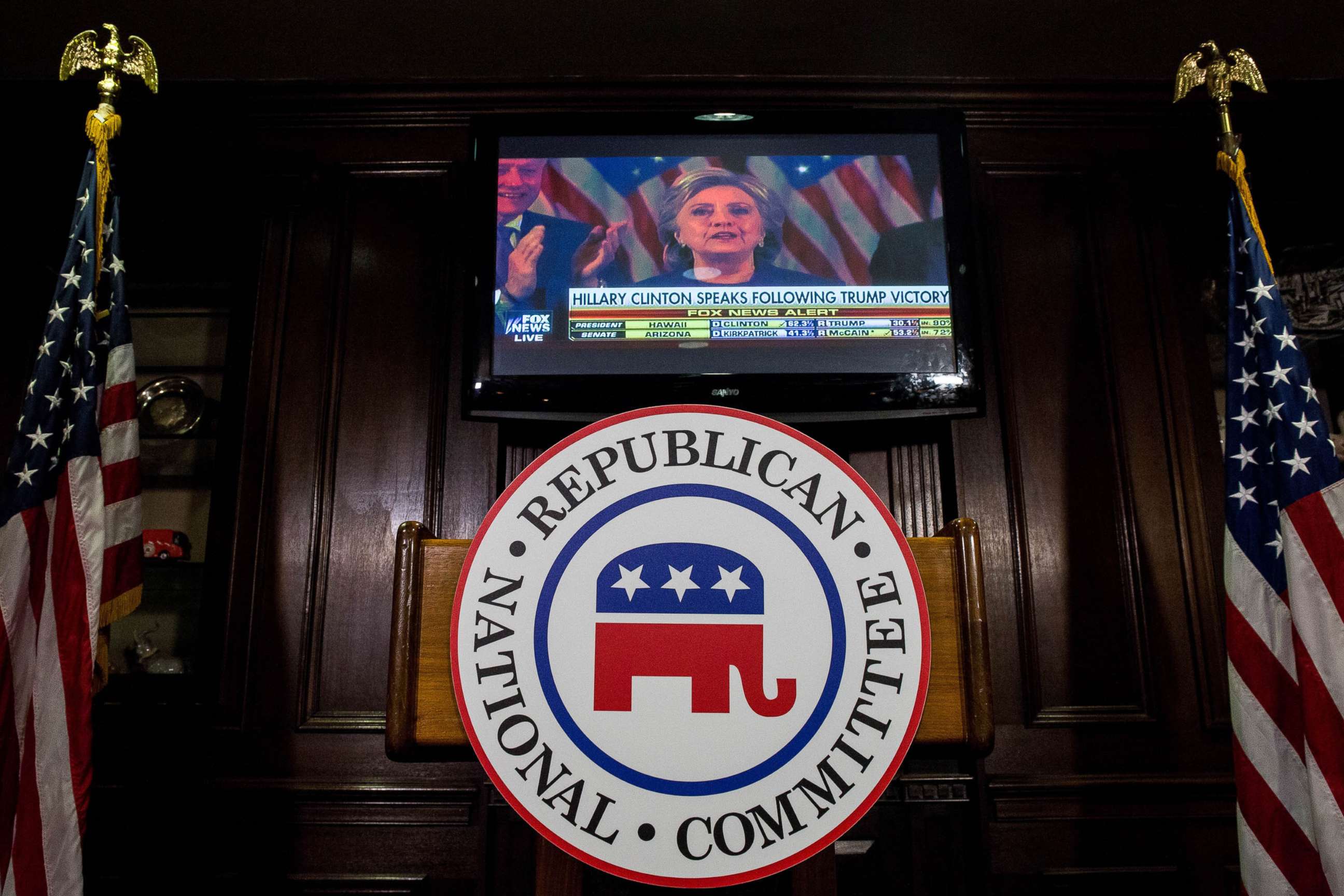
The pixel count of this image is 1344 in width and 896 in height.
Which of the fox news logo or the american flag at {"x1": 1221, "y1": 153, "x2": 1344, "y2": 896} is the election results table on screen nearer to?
the fox news logo

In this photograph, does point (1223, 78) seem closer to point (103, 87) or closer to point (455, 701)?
point (455, 701)

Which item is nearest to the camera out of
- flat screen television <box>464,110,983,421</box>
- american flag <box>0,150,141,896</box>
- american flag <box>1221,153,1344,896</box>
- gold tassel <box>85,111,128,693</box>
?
american flag <box>1221,153,1344,896</box>

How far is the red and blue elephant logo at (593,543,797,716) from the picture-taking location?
2.88ft

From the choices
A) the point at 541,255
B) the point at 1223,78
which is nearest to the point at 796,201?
the point at 541,255

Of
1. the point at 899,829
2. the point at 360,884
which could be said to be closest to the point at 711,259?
the point at 899,829

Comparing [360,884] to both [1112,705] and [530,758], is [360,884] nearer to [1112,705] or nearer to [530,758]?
[530,758]

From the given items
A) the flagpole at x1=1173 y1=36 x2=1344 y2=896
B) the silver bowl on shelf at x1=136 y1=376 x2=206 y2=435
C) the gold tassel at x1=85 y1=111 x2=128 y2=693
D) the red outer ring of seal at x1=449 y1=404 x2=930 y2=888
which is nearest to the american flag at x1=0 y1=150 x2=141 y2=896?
the gold tassel at x1=85 y1=111 x2=128 y2=693

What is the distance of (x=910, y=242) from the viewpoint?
1.94 m

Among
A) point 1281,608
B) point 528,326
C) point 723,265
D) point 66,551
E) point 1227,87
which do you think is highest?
point 1227,87

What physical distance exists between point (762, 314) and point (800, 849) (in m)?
1.23

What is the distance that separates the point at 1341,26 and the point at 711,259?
1866 millimetres

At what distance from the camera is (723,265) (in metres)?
1.92

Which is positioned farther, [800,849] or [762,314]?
[762,314]

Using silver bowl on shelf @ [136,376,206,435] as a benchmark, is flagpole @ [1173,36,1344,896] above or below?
below
